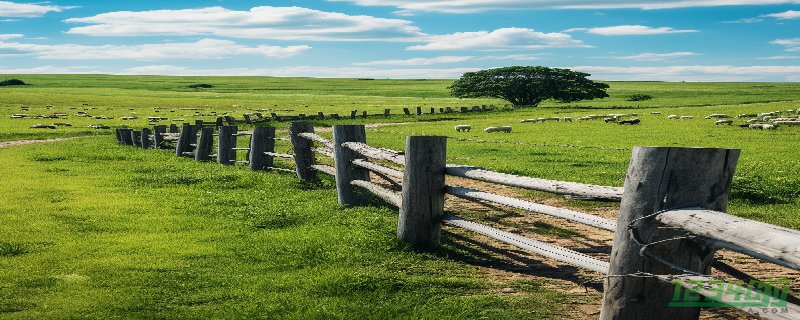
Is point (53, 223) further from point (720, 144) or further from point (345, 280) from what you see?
point (720, 144)

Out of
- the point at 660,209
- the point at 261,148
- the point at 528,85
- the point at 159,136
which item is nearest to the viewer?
the point at 660,209

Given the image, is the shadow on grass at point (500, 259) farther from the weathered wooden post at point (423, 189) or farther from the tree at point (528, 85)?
the tree at point (528, 85)

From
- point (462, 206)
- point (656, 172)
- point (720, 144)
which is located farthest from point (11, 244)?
point (720, 144)

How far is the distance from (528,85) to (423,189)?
226 feet

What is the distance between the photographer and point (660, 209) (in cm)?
439

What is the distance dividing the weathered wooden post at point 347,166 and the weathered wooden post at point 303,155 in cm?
266

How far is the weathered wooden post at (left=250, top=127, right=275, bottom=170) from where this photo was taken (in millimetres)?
15500

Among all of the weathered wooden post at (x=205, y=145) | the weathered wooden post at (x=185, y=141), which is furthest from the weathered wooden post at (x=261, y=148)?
the weathered wooden post at (x=185, y=141)

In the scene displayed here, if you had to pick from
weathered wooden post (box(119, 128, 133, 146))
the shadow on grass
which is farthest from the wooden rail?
weathered wooden post (box(119, 128, 133, 146))

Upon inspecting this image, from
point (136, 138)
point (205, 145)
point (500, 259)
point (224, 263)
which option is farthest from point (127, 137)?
point (500, 259)

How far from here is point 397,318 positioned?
5512mm

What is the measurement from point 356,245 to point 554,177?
7236mm

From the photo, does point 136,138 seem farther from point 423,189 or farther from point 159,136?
point 423,189

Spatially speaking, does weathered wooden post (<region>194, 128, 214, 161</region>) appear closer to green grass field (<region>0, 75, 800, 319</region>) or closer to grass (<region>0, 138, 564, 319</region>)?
green grass field (<region>0, 75, 800, 319</region>)
